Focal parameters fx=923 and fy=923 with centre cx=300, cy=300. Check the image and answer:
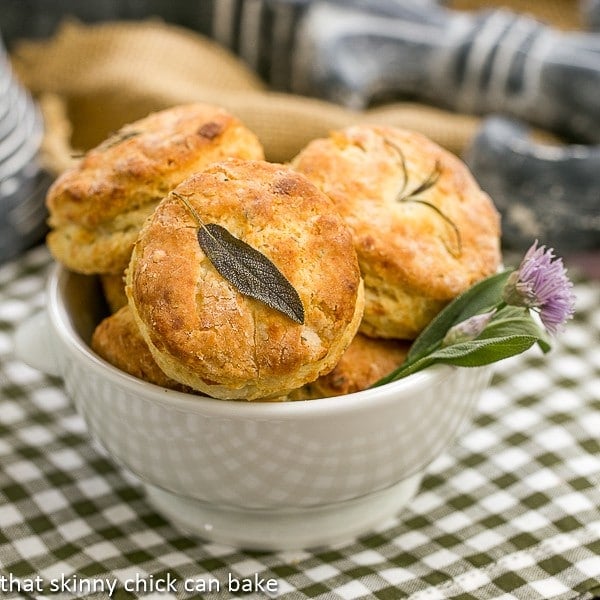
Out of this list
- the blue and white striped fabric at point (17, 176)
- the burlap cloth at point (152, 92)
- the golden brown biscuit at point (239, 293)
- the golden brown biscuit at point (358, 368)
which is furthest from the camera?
the burlap cloth at point (152, 92)

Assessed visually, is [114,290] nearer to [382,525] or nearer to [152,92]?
[382,525]

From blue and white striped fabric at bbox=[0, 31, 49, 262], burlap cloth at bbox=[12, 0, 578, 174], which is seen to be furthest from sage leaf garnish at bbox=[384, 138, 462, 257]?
blue and white striped fabric at bbox=[0, 31, 49, 262]

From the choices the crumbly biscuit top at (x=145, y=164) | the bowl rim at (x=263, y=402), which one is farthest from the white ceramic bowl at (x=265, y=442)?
the crumbly biscuit top at (x=145, y=164)

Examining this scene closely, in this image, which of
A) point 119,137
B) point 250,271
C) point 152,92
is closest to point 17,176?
point 152,92

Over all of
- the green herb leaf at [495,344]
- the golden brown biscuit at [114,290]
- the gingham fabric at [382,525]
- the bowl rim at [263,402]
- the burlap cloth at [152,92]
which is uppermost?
the green herb leaf at [495,344]

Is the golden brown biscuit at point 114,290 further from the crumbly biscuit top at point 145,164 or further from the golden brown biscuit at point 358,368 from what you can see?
the golden brown biscuit at point 358,368

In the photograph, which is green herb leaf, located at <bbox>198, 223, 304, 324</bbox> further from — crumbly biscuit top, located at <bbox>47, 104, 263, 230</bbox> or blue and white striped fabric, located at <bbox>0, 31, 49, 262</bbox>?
blue and white striped fabric, located at <bbox>0, 31, 49, 262</bbox>

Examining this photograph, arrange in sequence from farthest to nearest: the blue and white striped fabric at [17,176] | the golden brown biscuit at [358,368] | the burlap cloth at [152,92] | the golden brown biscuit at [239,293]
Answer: the burlap cloth at [152,92]
the blue and white striped fabric at [17,176]
the golden brown biscuit at [358,368]
the golden brown biscuit at [239,293]
